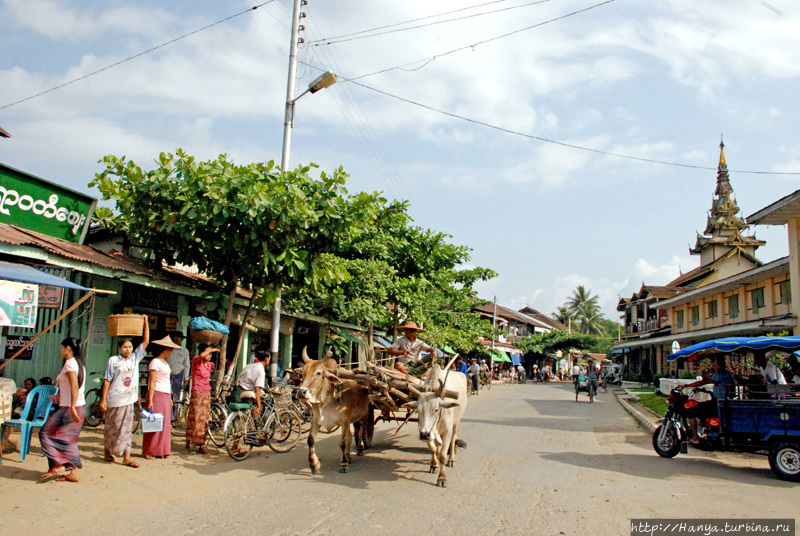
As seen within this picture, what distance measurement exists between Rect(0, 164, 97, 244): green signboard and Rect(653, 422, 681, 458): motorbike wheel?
12173 millimetres

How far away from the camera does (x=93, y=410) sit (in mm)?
11227

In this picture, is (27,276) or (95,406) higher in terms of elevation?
(27,276)

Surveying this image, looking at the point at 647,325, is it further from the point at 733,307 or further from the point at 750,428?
the point at 750,428

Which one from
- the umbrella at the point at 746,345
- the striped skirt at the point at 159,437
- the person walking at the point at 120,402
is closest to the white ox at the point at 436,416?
the striped skirt at the point at 159,437

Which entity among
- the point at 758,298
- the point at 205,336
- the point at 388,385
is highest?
the point at 758,298

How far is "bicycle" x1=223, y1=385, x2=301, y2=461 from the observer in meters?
9.31

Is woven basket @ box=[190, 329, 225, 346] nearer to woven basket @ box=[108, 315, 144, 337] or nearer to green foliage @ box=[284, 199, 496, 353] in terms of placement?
woven basket @ box=[108, 315, 144, 337]

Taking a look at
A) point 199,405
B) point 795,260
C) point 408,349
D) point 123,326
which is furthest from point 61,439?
point 795,260

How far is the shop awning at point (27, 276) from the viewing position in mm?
7975

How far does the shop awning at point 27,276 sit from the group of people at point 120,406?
A: 109 centimetres

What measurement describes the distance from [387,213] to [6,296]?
15.5 meters

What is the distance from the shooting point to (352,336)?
2175 cm

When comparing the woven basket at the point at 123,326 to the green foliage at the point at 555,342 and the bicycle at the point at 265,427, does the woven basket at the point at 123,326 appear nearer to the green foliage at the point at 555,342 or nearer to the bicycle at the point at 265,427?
the bicycle at the point at 265,427

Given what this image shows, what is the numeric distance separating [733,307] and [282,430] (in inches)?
1229
